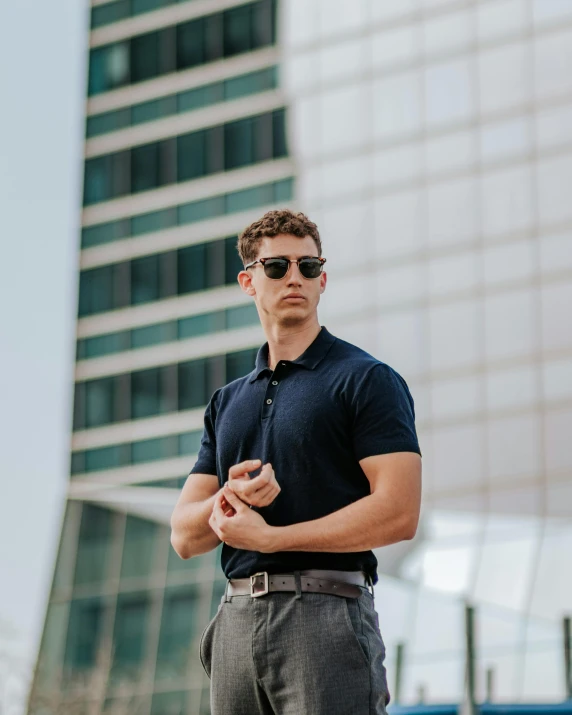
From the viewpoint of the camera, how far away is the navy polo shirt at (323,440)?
316cm

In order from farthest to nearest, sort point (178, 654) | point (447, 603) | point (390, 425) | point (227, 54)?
point (227, 54) < point (178, 654) < point (447, 603) < point (390, 425)

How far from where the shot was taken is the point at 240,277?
11.9 ft

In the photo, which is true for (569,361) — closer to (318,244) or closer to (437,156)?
(437,156)

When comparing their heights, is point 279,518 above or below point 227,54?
below

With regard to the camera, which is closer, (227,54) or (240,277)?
(240,277)

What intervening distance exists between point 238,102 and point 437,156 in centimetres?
719

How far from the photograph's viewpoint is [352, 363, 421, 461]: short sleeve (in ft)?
10.3

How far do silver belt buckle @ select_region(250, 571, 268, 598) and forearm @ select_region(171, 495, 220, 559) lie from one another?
0.66 ft

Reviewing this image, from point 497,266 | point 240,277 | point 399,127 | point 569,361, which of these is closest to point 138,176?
point 399,127

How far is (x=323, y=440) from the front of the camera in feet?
10.5

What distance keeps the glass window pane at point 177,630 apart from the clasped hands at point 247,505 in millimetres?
28678

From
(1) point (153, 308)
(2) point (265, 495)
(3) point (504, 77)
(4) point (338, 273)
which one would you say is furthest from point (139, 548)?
(2) point (265, 495)

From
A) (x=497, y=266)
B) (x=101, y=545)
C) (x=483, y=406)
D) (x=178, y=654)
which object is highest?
(x=497, y=266)

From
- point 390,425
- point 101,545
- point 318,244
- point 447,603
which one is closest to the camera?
point 390,425
